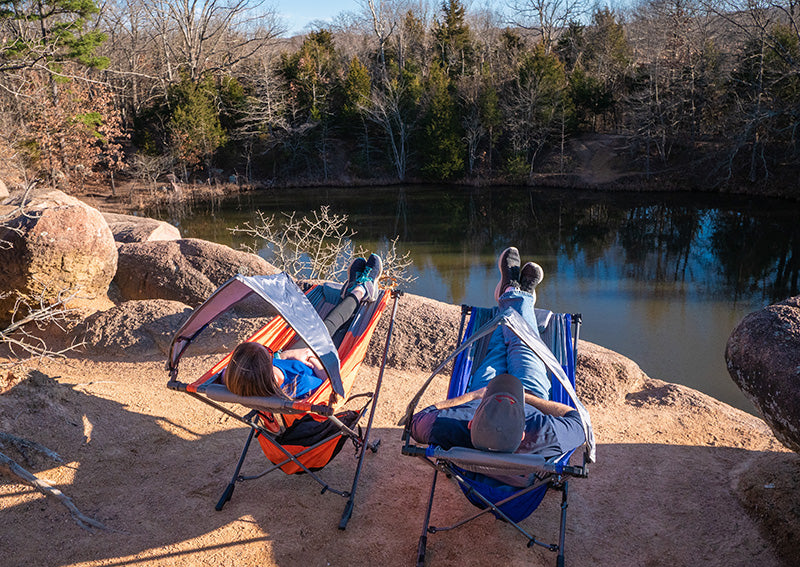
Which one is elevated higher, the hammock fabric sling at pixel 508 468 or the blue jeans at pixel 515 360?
the blue jeans at pixel 515 360

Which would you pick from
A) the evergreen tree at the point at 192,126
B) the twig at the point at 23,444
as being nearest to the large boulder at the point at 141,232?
the twig at the point at 23,444

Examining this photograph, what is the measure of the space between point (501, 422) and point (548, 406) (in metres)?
0.45

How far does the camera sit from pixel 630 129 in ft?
67.9

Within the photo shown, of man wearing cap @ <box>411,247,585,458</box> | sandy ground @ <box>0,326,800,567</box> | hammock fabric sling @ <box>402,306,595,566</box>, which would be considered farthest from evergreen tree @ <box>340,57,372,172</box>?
hammock fabric sling @ <box>402,306,595,566</box>

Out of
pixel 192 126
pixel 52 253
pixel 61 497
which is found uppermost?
pixel 192 126

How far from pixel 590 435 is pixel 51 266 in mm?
5398

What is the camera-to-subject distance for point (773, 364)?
102 inches

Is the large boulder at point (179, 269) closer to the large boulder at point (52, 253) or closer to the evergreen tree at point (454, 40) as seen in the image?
the large boulder at point (52, 253)

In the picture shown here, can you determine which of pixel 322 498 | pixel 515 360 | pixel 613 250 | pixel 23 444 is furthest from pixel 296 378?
pixel 613 250

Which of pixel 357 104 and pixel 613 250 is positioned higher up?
pixel 357 104

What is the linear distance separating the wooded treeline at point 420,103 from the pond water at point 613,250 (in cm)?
227

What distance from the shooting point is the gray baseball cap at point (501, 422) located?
2.30 m

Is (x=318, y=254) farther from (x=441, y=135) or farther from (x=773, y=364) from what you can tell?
(x=441, y=135)

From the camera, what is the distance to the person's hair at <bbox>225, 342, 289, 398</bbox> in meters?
2.64
